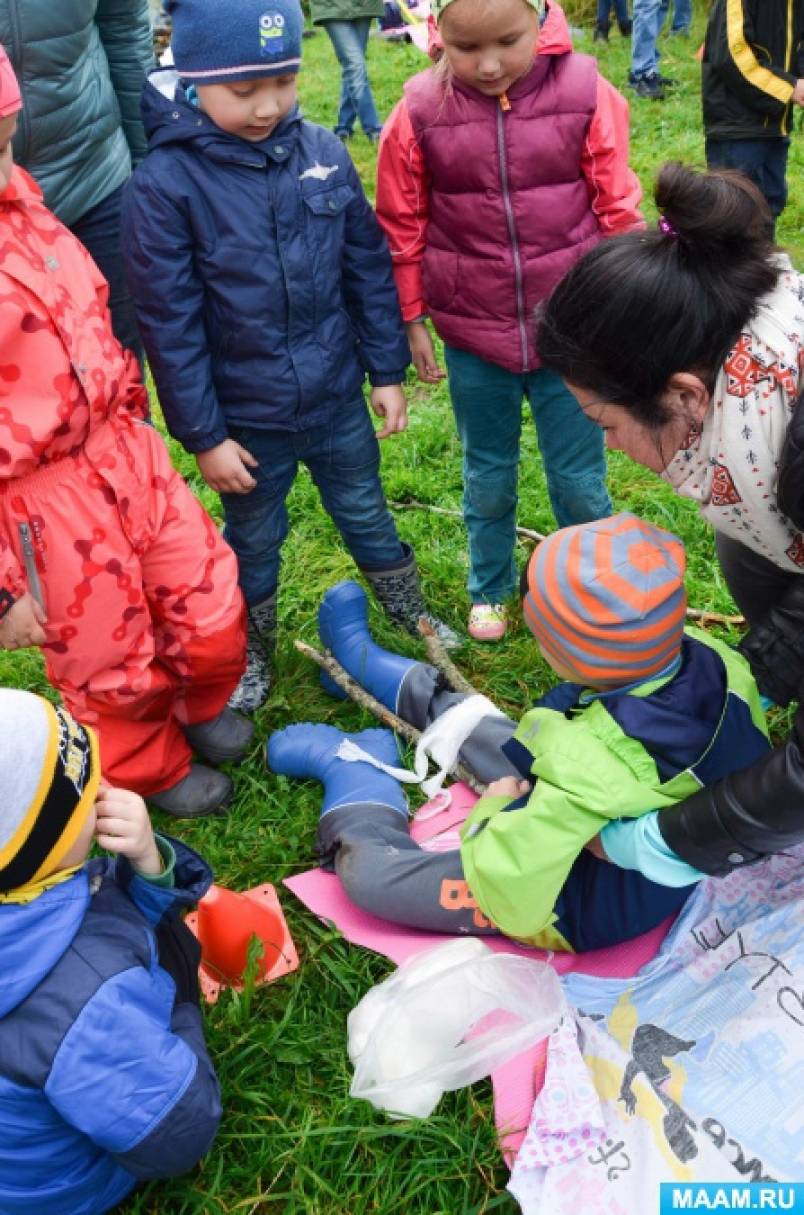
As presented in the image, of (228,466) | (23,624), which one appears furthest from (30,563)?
(228,466)

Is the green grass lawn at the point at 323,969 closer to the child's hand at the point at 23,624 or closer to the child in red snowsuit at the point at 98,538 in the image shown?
the child in red snowsuit at the point at 98,538

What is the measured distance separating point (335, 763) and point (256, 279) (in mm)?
1117

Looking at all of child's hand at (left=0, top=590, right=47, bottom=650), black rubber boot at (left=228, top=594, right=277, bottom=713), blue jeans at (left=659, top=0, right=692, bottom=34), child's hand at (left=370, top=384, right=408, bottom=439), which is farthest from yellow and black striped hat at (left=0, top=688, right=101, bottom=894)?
blue jeans at (left=659, top=0, right=692, bottom=34)

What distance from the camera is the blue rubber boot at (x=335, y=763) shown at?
8.00 ft

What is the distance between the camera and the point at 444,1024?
1.93 metres

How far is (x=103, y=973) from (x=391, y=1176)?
25.1 inches

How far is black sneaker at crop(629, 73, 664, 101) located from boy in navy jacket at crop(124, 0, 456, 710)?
5933 mm

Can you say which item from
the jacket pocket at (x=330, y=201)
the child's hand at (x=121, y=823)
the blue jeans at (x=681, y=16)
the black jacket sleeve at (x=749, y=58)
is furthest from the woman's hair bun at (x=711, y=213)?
the blue jeans at (x=681, y=16)

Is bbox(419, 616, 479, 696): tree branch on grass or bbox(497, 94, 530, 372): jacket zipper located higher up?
bbox(497, 94, 530, 372): jacket zipper

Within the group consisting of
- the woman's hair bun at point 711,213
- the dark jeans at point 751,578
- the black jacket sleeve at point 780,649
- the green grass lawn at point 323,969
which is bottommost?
the green grass lawn at point 323,969

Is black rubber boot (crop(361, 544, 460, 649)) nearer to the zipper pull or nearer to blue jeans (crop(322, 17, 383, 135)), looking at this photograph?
the zipper pull

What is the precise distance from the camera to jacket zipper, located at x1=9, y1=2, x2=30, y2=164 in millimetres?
2309

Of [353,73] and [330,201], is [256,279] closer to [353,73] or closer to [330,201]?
[330,201]

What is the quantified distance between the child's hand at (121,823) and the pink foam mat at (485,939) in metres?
0.65
